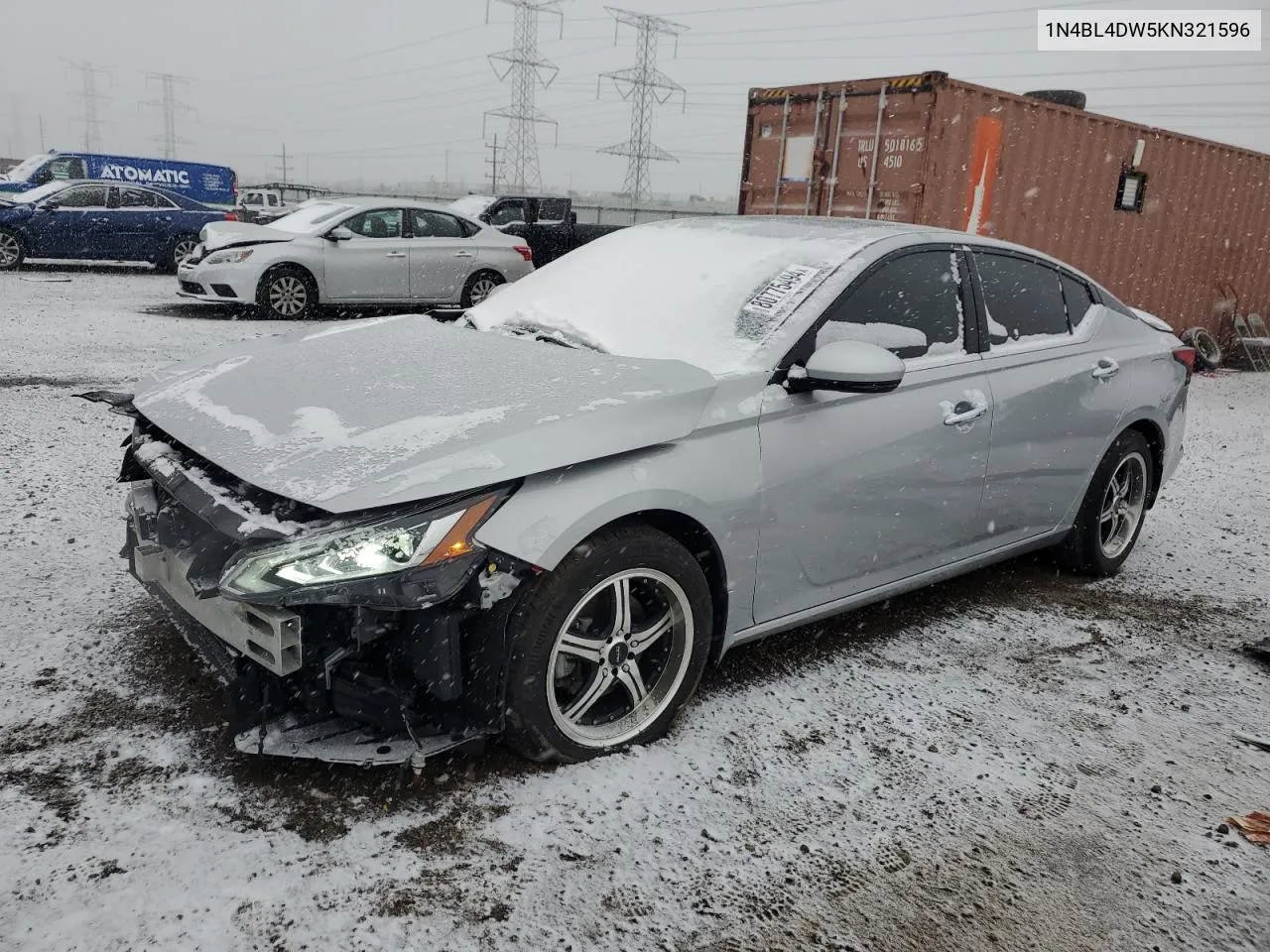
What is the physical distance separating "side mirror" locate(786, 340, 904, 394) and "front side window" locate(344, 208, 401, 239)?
9609 mm

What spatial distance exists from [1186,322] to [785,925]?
1306cm

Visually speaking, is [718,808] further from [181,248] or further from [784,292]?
[181,248]

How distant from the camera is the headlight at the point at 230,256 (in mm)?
10875

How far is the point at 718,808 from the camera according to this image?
2.61m

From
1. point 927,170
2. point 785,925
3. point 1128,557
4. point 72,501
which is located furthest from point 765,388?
point 927,170

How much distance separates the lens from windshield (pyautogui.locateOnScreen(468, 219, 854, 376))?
3.14 metres

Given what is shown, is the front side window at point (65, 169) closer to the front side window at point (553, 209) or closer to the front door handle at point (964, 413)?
the front side window at point (553, 209)

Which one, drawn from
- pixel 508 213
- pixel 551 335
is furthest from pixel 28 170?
pixel 551 335

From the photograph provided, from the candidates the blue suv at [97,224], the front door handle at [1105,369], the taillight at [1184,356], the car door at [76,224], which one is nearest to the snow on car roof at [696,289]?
the front door handle at [1105,369]

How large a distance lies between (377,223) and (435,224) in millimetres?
719

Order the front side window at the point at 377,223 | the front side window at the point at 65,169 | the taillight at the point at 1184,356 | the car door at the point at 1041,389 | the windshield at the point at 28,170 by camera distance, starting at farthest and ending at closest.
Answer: the front side window at the point at 65,169, the windshield at the point at 28,170, the front side window at the point at 377,223, the taillight at the point at 1184,356, the car door at the point at 1041,389

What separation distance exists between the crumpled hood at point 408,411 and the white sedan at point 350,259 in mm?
8174

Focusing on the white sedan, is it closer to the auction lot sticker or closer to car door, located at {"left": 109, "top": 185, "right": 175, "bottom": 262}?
car door, located at {"left": 109, "top": 185, "right": 175, "bottom": 262}

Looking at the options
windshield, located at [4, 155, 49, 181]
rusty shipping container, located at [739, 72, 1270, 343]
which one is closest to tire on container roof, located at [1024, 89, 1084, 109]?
rusty shipping container, located at [739, 72, 1270, 343]
